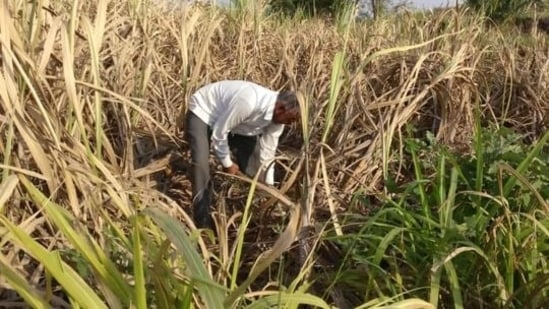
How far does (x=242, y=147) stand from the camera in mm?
3439

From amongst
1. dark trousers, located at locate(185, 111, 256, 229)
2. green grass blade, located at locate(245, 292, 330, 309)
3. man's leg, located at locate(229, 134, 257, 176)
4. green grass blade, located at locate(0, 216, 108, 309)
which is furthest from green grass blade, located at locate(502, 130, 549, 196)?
man's leg, located at locate(229, 134, 257, 176)

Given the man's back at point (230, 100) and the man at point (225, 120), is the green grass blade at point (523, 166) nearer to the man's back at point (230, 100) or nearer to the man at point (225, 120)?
the man at point (225, 120)

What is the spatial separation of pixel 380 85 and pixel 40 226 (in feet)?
7.32

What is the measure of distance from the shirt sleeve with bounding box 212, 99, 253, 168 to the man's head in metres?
0.12

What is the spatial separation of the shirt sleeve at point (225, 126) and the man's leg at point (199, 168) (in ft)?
0.22

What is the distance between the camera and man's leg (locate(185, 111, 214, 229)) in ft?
9.13

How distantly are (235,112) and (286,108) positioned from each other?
23 centimetres

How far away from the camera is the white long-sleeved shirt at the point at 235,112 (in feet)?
9.64

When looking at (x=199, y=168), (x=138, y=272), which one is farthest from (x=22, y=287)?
(x=199, y=168)

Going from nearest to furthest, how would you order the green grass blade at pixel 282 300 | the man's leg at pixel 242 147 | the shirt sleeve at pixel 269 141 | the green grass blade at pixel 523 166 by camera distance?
the green grass blade at pixel 282 300 < the green grass blade at pixel 523 166 < the shirt sleeve at pixel 269 141 < the man's leg at pixel 242 147

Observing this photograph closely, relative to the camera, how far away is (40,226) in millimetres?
1797

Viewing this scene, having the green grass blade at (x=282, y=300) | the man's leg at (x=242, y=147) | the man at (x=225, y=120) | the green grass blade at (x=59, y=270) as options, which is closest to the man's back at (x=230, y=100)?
the man at (x=225, y=120)

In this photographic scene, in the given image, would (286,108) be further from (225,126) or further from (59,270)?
(59,270)

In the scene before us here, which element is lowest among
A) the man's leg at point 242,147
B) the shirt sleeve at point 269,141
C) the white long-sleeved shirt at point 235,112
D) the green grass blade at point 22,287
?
the man's leg at point 242,147
